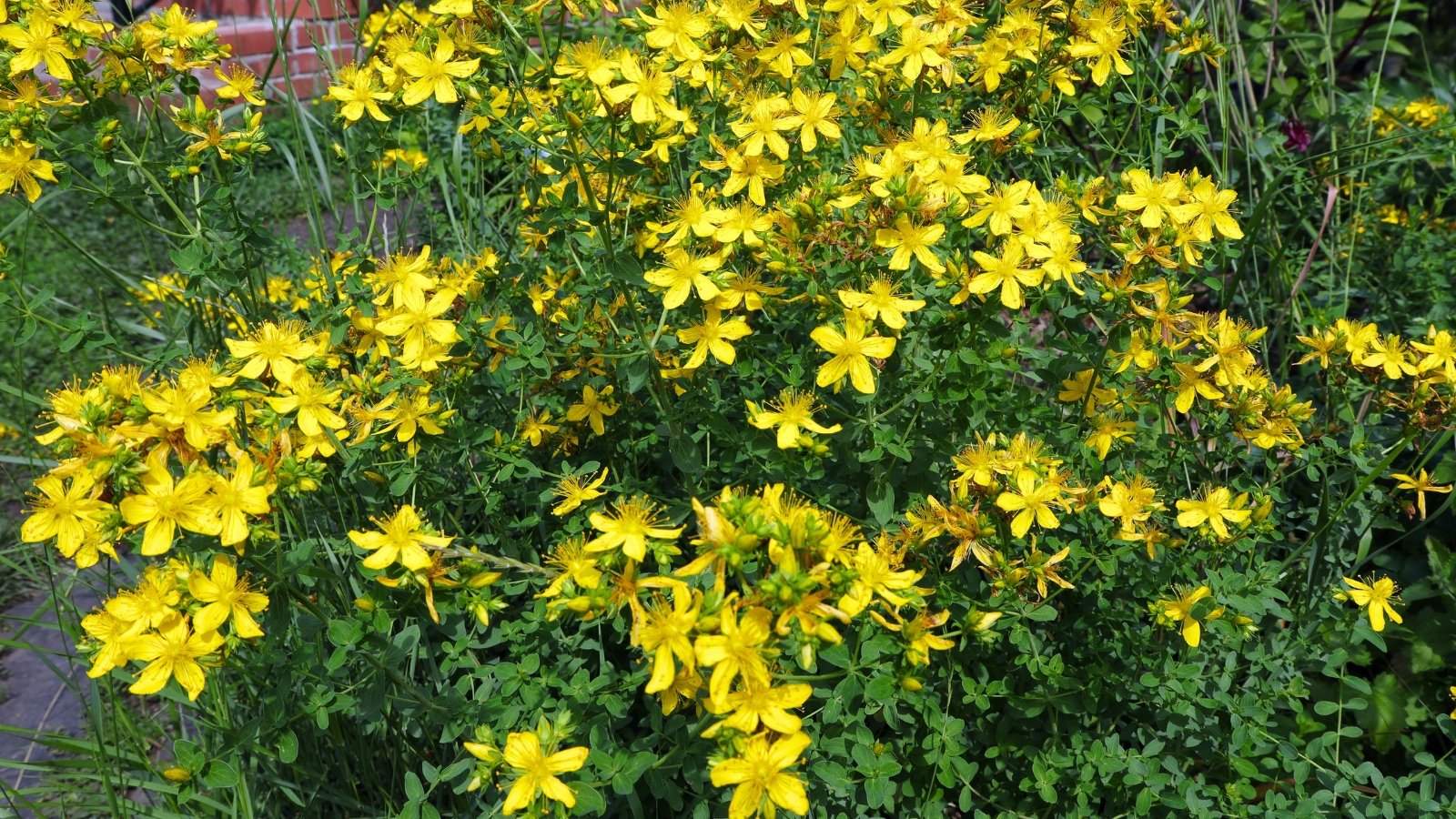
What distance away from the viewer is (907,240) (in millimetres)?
1638

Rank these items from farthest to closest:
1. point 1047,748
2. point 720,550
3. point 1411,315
→ point 1411,315 < point 1047,748 < point 720,550

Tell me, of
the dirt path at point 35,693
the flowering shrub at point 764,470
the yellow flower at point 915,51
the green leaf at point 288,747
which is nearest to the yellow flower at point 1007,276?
the flowering shrub at point 764,470

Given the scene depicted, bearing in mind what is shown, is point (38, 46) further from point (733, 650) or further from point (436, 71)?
point (733, 650)

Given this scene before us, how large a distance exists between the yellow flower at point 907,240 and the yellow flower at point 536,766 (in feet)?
2.84

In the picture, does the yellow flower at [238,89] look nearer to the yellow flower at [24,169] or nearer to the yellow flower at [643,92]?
the yellow flower at [24,169]

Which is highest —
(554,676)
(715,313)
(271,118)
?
(715,313)

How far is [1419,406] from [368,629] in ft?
6.05

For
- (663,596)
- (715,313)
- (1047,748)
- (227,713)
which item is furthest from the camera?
(227,713)

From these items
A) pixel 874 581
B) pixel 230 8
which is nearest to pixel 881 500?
pixel 874 581

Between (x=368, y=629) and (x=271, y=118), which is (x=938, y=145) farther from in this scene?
(x=271, y=118)

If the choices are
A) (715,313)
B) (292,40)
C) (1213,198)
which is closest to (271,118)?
(292,40)

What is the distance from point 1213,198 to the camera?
178cm

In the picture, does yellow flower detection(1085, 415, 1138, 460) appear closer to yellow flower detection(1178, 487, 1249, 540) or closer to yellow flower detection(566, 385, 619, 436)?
yellow flower detection(1178, 487, 1249, 540)

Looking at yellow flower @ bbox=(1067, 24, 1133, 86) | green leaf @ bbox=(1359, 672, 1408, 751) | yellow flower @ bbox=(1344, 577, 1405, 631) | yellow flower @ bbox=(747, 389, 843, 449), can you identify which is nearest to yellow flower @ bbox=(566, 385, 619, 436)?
yellow flower @ bbox=(747, 389, 843, 449)
